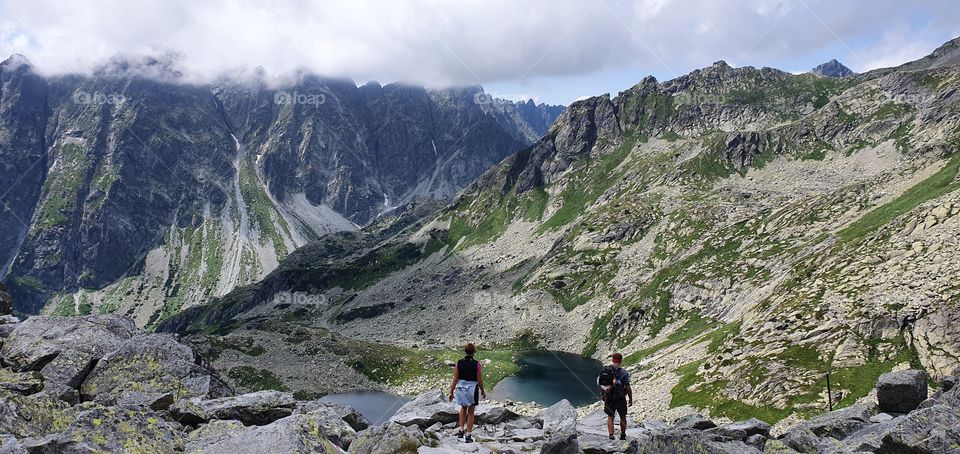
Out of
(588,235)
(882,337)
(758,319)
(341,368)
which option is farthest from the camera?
Result: (588,235)

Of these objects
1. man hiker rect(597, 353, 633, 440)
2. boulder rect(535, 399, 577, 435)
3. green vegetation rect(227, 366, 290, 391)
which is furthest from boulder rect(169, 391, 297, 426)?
green vegetation rect(227, 366, 290, 391)

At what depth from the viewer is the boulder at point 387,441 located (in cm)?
1728

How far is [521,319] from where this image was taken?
509ft

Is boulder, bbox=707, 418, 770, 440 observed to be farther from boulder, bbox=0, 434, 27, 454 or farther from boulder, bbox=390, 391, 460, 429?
boulder, bbox=0, 434, 27, 454

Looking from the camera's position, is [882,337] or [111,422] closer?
[111,422]

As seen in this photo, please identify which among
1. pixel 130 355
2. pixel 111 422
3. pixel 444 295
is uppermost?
pixel 444 295

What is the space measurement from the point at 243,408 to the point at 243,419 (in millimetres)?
421

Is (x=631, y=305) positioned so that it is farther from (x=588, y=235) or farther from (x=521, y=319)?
(x=588, y=235)

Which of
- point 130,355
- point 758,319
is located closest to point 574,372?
point 758,319

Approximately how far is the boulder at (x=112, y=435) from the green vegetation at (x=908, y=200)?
310 feet

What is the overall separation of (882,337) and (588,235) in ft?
410

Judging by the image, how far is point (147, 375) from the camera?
2277 centimetres

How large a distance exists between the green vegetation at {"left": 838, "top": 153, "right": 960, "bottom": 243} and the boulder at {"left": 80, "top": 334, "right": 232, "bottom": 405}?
9075cm

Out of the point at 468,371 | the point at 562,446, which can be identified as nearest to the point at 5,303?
the point at 468,371
